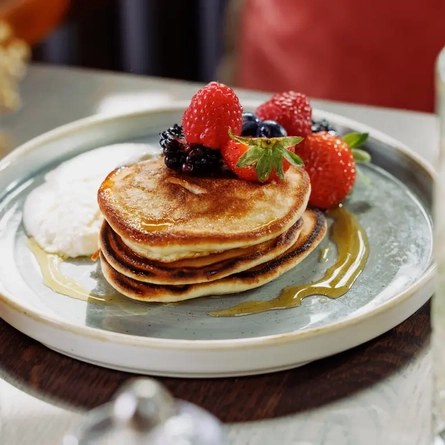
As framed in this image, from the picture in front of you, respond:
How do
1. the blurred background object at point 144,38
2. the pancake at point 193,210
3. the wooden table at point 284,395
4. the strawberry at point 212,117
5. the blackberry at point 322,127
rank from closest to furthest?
the wooden table at point 284,395 < the pancake at point 193,210 < the strawberry at point 212,117 < the blackberry at point 322,127 < the blurred background object at point 144,38

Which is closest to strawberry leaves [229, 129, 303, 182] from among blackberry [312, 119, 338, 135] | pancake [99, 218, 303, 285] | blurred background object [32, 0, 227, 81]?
pancake [99, 218, 303, 285]

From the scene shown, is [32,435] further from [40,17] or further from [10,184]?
[40,17]

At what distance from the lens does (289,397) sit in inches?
38.2

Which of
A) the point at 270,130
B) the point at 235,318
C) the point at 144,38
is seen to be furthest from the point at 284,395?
the point at 144,38

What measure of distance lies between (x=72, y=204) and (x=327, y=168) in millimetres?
460

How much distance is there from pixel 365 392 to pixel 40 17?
210 centimetres

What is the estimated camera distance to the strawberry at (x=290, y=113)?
1360mm

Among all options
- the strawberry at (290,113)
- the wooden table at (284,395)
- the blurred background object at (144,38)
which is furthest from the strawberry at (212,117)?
the blurred background object at (144,38)

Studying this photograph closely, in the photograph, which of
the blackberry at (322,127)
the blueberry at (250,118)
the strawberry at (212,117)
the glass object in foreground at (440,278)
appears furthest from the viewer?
the blackberry at (322,127)

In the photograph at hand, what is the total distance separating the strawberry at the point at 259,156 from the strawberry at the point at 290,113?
190 millimetres

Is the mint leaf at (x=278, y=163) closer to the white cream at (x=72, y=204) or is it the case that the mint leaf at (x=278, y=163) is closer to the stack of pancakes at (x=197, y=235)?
the stack of pancakes at (x=197, y=235)

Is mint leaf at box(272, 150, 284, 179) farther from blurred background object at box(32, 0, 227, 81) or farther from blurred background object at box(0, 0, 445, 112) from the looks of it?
blurred background object at box(32, 0, 227, 81)

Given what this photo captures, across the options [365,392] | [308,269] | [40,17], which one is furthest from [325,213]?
[40,17]

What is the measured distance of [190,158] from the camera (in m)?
1.18
